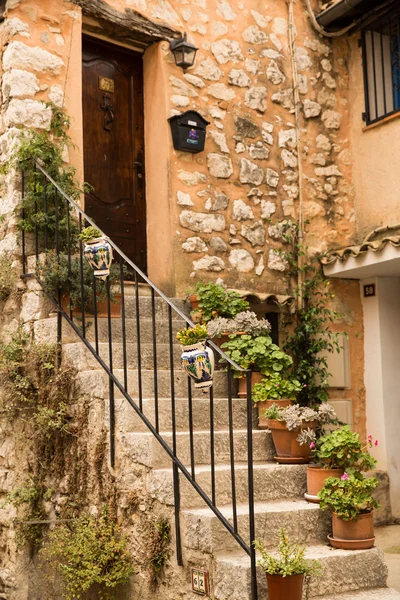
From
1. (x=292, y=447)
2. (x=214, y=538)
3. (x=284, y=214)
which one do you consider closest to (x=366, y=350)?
(x=284, y=214)

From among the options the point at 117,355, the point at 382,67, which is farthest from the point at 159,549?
the point at 382,67

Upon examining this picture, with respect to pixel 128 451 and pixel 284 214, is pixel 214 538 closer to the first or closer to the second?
pixel 128 451

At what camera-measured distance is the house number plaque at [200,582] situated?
3900 millimetres

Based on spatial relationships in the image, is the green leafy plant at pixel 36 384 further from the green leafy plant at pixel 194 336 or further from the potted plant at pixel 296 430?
the potted plant at pixel 296 430

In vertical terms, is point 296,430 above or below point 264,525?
above

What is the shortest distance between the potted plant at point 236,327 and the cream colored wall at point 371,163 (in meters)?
2.06

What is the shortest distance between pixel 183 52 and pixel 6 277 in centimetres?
239

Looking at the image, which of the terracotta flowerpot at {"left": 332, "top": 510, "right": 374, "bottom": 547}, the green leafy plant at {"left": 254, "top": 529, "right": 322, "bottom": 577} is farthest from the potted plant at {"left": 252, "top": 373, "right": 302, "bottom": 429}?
the green leafy plant at {"left": 254, "top": 529, "right": 322, "bottom": 577}

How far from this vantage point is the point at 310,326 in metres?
6.80

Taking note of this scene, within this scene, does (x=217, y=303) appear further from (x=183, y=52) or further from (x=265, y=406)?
(x=183, y=52)

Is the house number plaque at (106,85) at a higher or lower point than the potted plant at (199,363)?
higher

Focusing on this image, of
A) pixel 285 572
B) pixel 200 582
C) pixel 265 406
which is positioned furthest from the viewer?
pixel 265 406

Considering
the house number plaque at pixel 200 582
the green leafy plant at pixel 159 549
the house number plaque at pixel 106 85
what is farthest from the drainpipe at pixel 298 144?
the house number plaque at pixel 200 582

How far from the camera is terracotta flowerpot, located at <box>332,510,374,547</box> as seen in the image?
4.22 meters
